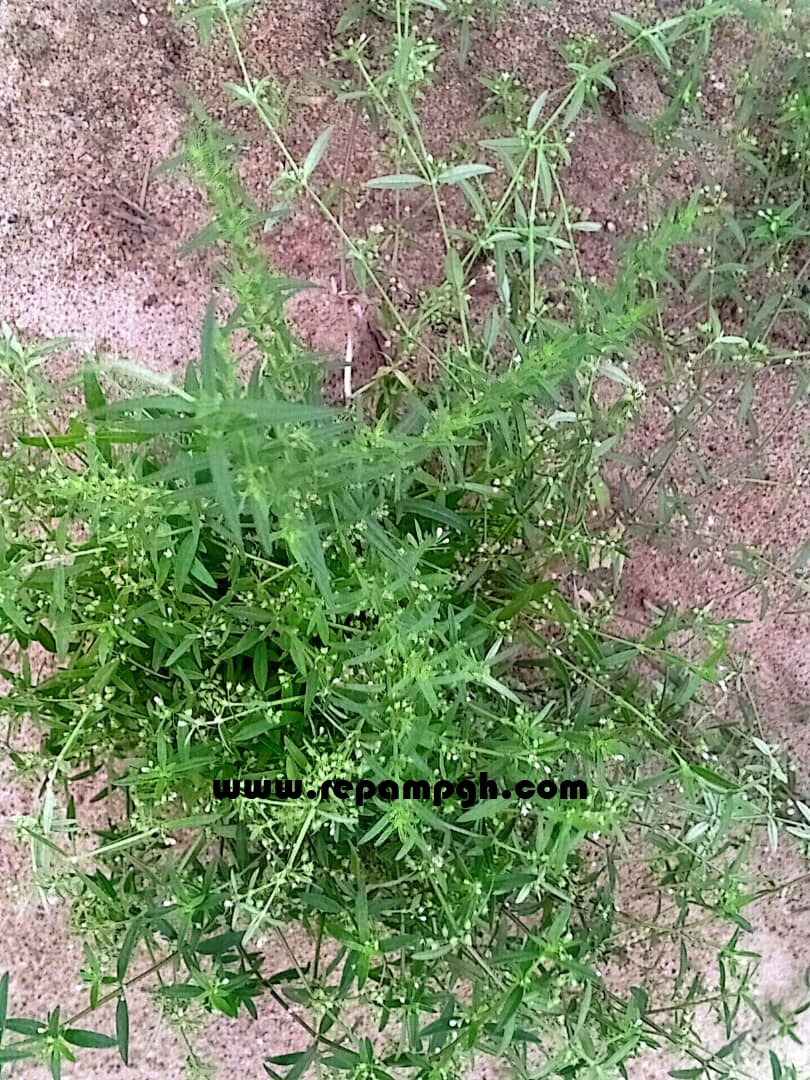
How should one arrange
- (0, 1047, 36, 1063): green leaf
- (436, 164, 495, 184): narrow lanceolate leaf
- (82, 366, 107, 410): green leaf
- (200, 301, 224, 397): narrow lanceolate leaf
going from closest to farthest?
1. (200, 301, 224, 397): narrow lanceolate leaf
2. (82, 366, 107, 410): green leaf
3. (0, 1047, 36, 1063): green leaf
4. (436, 164, 495, 184): narrow lanceolate leaf

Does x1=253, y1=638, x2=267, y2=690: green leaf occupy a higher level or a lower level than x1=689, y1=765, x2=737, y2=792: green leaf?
higher

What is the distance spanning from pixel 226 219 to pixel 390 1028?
3.34 feet

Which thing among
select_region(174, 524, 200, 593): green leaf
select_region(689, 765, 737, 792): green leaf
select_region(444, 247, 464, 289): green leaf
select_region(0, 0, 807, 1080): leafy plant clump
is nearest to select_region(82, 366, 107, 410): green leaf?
select_region(0, 0, 807, 1080): leafy plant clump

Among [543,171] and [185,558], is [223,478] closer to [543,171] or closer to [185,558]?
[185,558]

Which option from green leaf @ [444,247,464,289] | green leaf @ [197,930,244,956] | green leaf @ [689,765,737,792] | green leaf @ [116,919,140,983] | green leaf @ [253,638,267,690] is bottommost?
green leaf @ [197,930,244,956]

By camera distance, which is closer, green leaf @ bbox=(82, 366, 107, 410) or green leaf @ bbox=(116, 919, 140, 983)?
green leaf @ bbox=(82, 366, 107, 410)

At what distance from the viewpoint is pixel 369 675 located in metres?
0.97

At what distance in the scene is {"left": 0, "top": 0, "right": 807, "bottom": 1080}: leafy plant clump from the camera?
881mm

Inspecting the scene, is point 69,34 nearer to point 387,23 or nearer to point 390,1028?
point 387,23

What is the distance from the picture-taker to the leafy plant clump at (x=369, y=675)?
88cm

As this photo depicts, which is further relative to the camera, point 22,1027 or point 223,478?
point 22,1027

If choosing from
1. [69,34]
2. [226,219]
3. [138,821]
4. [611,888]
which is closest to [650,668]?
[611,888]

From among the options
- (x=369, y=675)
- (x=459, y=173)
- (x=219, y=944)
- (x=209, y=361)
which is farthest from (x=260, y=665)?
(x=459, y=173)

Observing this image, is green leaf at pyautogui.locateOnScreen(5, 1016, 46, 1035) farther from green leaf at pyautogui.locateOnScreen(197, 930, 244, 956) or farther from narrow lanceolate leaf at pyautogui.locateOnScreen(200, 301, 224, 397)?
narrow lanceolate leaf at pyautogui.locateOnScreen(200, 301, 224, 397)
